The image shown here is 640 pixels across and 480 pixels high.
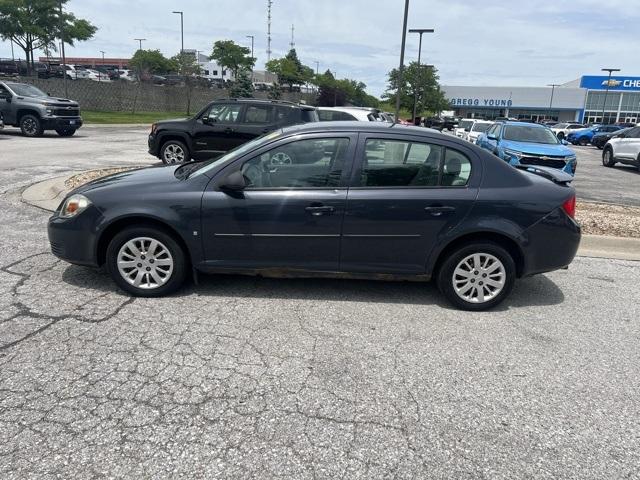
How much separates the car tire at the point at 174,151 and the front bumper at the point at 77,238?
23.8ft

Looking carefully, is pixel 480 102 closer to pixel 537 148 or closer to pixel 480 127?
pixel 480 127

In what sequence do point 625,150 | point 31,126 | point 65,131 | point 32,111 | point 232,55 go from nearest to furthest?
point 32,111, point 625,150, point 31,126, point 65,131, point 232,55

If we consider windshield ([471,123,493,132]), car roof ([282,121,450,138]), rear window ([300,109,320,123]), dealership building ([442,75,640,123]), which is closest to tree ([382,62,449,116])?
windshield ([471,123,493,132])

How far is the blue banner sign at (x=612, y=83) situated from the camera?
79.0 m

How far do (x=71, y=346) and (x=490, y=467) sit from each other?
289 cm

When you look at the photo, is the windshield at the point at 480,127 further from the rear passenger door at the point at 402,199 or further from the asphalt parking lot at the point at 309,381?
the rear passenger door at the point at 402,199

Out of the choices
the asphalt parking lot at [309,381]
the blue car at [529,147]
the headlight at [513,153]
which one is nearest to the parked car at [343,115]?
the blue car at [529,147]

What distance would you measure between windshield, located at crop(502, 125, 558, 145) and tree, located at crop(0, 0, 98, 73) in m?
39.4

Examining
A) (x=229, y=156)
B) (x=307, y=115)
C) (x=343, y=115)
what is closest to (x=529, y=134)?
(x=343, y=115)

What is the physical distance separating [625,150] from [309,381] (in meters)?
19.1

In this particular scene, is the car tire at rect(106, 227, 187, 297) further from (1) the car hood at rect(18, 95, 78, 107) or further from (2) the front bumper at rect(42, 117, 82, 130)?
(1) the car hood at rect(18, 95, 78, 107)

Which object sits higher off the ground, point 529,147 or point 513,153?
point 529,147

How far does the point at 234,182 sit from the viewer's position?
4289mm

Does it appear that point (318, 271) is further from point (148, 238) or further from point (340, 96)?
point (340, 96)
